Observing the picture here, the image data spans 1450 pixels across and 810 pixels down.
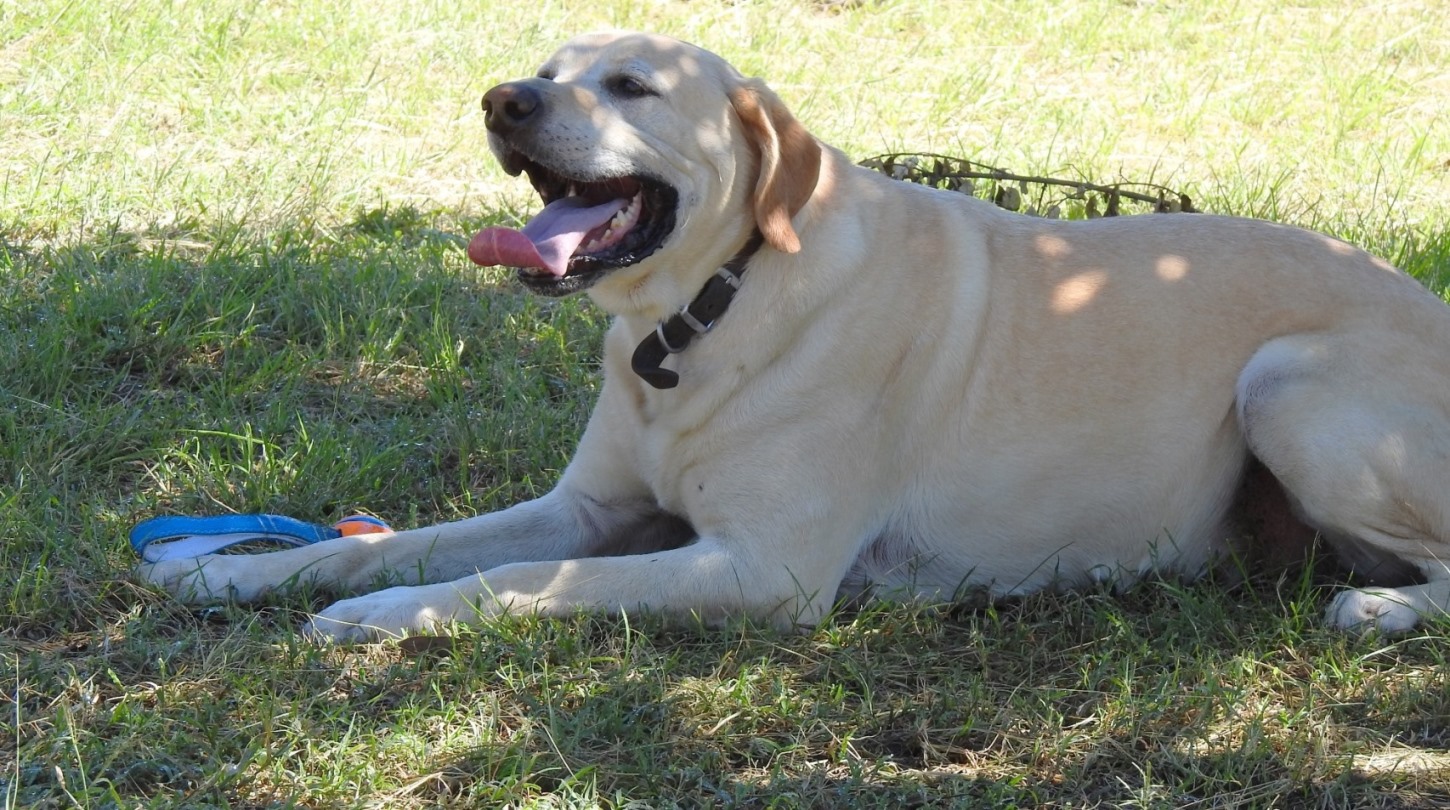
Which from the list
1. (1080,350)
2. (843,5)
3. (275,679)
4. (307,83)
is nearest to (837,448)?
(1080,350)

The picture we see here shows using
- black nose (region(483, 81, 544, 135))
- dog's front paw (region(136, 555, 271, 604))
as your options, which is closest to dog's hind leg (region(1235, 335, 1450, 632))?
black nose (region(483, 81, 544, 135))

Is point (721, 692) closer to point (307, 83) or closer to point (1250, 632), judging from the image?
point (1250, 632)

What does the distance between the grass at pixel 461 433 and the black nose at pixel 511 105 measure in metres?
1.07

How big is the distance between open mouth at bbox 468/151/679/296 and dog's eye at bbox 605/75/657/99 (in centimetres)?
19

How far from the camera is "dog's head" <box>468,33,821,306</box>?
10.7 ft

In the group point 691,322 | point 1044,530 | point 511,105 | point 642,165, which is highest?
point 511,105

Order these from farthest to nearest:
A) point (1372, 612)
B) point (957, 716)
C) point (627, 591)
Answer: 1. point (1372, 612)
2. point (627, 591)
3. point (957, 716)

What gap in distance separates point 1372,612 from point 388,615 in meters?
2.17

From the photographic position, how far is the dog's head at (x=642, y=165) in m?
3.26

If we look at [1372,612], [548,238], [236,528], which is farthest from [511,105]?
[1372,612]

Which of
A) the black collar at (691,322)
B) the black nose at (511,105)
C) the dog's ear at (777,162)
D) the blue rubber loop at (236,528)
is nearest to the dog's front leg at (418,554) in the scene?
the blue rubber loop at (236,528)

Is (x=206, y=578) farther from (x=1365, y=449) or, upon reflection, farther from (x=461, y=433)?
(x=1365, y=449)

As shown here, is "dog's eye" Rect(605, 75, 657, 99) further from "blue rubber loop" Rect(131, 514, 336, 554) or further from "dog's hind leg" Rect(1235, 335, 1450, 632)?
"dog's hind leg" Rect(1235, 335, 1450, 632)

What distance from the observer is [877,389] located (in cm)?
349
